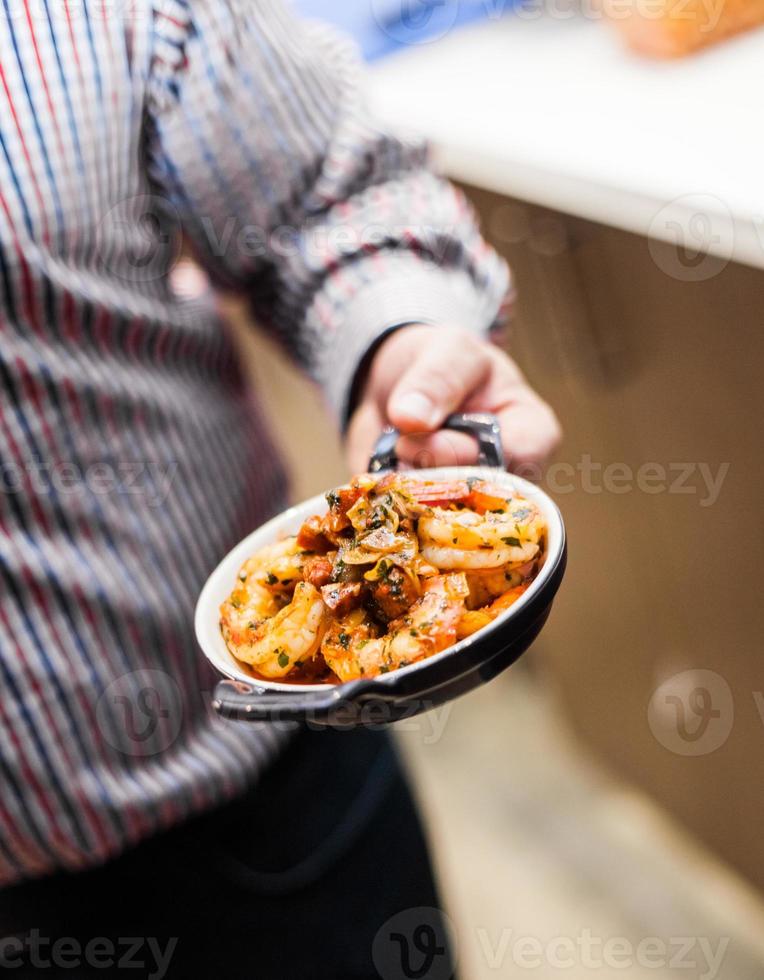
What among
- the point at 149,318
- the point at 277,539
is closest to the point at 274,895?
the point at 277,539

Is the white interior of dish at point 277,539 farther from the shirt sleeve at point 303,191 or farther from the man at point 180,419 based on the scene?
the shirt sleeve at point 303,191

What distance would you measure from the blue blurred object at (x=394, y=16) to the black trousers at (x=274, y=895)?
1299 millimetres

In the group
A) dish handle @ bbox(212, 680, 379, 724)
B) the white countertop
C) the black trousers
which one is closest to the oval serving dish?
dish handle @ bbox(212, 680, 379, 724)

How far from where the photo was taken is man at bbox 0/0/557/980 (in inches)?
27.3

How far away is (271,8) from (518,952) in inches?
51.0

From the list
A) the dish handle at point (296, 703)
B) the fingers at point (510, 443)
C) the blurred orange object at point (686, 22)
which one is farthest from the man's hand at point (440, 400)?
the blurred orange object at point (686, 22)

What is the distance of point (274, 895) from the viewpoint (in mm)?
850

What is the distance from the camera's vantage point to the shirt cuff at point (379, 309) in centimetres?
76

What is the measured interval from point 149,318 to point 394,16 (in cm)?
115

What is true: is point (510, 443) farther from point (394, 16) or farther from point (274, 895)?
point (394, 16)

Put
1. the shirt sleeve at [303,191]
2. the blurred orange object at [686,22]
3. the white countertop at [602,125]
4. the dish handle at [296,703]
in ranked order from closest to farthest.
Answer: the dish handle at [296,703] → the shirt sleeve at [303,191] → the white countertop at [602,125] → the blurred orange object at [686,22]

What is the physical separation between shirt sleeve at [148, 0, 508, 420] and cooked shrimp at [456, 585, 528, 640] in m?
0.30

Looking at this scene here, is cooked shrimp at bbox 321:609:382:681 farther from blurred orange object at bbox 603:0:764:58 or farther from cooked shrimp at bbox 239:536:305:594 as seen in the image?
blurred orange object at bbox 603:0:764:58

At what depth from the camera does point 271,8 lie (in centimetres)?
79
